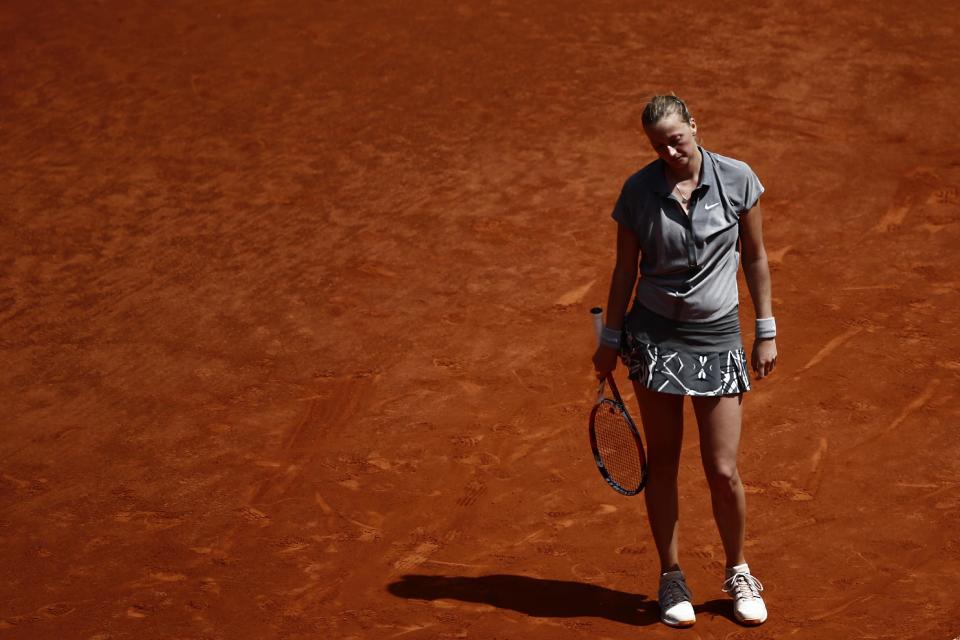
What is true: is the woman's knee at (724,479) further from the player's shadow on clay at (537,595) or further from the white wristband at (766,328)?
the player's shadow on clay at (537,595)

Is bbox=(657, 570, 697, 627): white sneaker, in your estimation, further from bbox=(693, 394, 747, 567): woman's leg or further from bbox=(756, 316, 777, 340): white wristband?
bbox=(756, 316, 777, 340): white wristband

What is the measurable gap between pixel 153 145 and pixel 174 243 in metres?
1.84

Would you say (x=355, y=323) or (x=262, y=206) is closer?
(x=355, y=323)

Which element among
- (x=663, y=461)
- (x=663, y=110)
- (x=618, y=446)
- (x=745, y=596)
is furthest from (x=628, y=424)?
(x=663, y=110)

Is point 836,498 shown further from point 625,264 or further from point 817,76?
point 817,76

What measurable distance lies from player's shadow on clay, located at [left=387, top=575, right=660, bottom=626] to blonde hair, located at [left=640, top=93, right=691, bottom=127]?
208 centimetres

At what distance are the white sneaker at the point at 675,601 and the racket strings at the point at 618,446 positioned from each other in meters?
0.41

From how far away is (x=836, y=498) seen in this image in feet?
19.3

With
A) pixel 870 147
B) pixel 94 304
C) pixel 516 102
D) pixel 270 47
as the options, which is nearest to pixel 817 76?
pixel 870 147

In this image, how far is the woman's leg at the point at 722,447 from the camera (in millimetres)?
4625

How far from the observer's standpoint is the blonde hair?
433cm

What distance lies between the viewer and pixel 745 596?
4.91m

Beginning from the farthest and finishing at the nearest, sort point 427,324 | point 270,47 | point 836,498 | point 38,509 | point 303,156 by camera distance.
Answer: point 270,47, point 303,156, point 427,324, point 38,509, point 836,498

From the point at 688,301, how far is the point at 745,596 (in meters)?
1.28
